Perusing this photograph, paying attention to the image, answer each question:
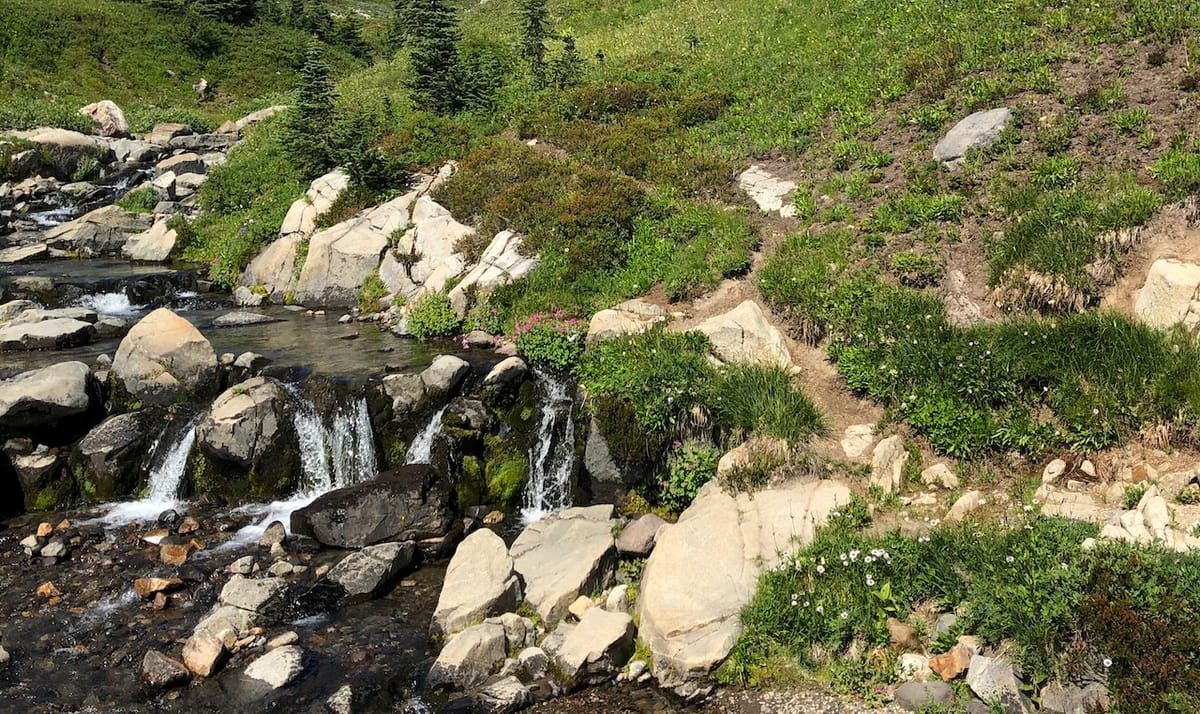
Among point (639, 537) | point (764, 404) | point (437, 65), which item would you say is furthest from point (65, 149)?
point (764, 404)

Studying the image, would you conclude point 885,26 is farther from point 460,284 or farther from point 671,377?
point 671,377

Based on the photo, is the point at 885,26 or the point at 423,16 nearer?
the point at 885,26

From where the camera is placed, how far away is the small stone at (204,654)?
33.2ft

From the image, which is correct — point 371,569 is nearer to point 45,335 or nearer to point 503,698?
point 503,698

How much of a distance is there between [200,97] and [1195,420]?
6830cm

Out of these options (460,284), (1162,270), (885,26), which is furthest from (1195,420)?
(885,26)

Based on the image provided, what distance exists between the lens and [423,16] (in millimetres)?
32469

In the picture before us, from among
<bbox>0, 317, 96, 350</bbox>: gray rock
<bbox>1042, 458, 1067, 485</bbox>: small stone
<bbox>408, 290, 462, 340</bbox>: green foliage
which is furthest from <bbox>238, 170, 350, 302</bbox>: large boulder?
<bbox>1042, 458, 1067, 485</bbox>: small stone

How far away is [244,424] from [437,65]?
65.4ft

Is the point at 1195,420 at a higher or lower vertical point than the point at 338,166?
lower

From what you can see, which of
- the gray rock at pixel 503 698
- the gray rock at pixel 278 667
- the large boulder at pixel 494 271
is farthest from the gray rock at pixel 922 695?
the large boulder at pixel 494 271

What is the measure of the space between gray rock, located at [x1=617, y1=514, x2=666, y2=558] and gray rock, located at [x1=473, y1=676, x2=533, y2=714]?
9.38 ft

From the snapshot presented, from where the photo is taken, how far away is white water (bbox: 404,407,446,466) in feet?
50.4

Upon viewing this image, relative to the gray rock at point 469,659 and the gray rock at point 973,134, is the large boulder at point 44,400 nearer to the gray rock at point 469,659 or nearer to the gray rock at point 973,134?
the gray rock at point 469,659
